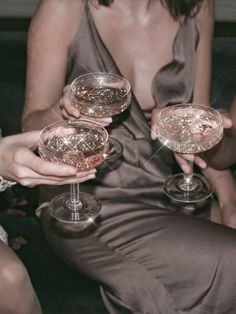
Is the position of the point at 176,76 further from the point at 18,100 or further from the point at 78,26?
the point at 18,100

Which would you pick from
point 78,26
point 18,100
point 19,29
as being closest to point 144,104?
point 78,26

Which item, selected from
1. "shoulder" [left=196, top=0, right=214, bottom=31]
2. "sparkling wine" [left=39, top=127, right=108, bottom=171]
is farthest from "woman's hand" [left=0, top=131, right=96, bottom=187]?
"shoulder" [left=196, top=0, right=214, bottom=31]

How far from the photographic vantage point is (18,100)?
3.02 meters

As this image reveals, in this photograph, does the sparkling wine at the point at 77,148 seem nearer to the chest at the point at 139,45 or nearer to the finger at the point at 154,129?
the finger at the point at 154,129

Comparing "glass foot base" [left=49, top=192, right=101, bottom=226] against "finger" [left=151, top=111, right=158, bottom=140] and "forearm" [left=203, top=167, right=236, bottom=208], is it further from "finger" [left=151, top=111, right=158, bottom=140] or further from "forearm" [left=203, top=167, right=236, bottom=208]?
"forearm" [left=203, top=167, right=236, bottom=208]

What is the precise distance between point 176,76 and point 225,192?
52 centimetres

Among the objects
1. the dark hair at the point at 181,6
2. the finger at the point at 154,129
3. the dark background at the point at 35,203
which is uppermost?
the dark hair at the point at 181,6

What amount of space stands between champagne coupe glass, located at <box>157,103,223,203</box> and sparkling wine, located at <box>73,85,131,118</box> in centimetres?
15

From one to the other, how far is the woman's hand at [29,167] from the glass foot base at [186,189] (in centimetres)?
58

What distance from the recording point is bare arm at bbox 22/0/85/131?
246 cm

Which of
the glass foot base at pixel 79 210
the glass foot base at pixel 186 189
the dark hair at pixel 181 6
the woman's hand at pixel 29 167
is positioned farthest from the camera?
the dark hair at pixel 181 6

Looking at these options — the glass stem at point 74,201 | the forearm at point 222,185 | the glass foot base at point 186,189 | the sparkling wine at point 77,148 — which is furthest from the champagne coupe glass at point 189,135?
the glass stem at point 74,201

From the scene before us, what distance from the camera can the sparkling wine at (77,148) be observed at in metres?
1.94

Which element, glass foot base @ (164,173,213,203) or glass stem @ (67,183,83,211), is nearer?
glass stem @ (67,183,83,211)
